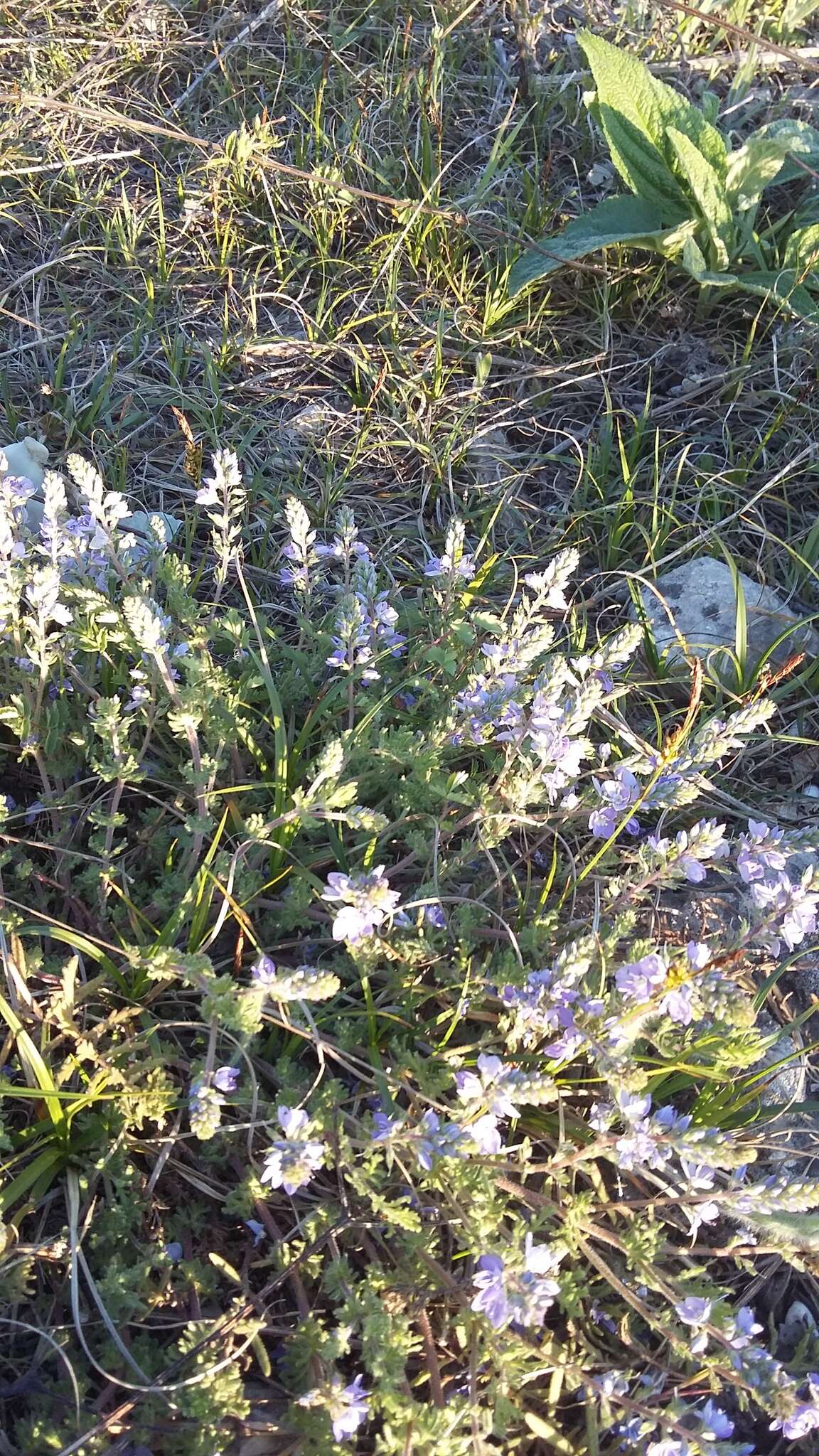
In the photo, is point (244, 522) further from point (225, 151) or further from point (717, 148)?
point (717, 148)

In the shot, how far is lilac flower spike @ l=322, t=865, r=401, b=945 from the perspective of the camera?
1.52 meters

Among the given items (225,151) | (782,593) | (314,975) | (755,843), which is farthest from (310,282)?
(314,975)

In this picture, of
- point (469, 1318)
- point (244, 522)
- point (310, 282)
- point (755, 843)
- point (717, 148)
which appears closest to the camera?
point (469, 1318)

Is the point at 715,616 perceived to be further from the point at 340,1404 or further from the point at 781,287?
the point at 340,1404

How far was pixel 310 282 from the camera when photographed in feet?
10.8

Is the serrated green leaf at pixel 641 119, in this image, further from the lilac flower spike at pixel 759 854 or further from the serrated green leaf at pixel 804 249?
the lilac flower spike at pixel 759 854

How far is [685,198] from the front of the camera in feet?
10.0

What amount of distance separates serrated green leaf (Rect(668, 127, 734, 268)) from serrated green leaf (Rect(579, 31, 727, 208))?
0.15 ft

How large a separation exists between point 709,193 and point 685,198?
0.12 meters

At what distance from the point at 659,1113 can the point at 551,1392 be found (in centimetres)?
45

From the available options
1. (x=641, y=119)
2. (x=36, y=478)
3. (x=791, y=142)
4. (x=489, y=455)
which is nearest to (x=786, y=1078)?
(x=489, y=455)

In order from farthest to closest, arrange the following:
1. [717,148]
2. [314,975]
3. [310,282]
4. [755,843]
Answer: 1. [310,282]
2. [717,148]
3. [755,843]
4. [314,975]

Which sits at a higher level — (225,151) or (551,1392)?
(225,151)

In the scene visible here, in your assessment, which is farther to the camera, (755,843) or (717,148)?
(717,148)
